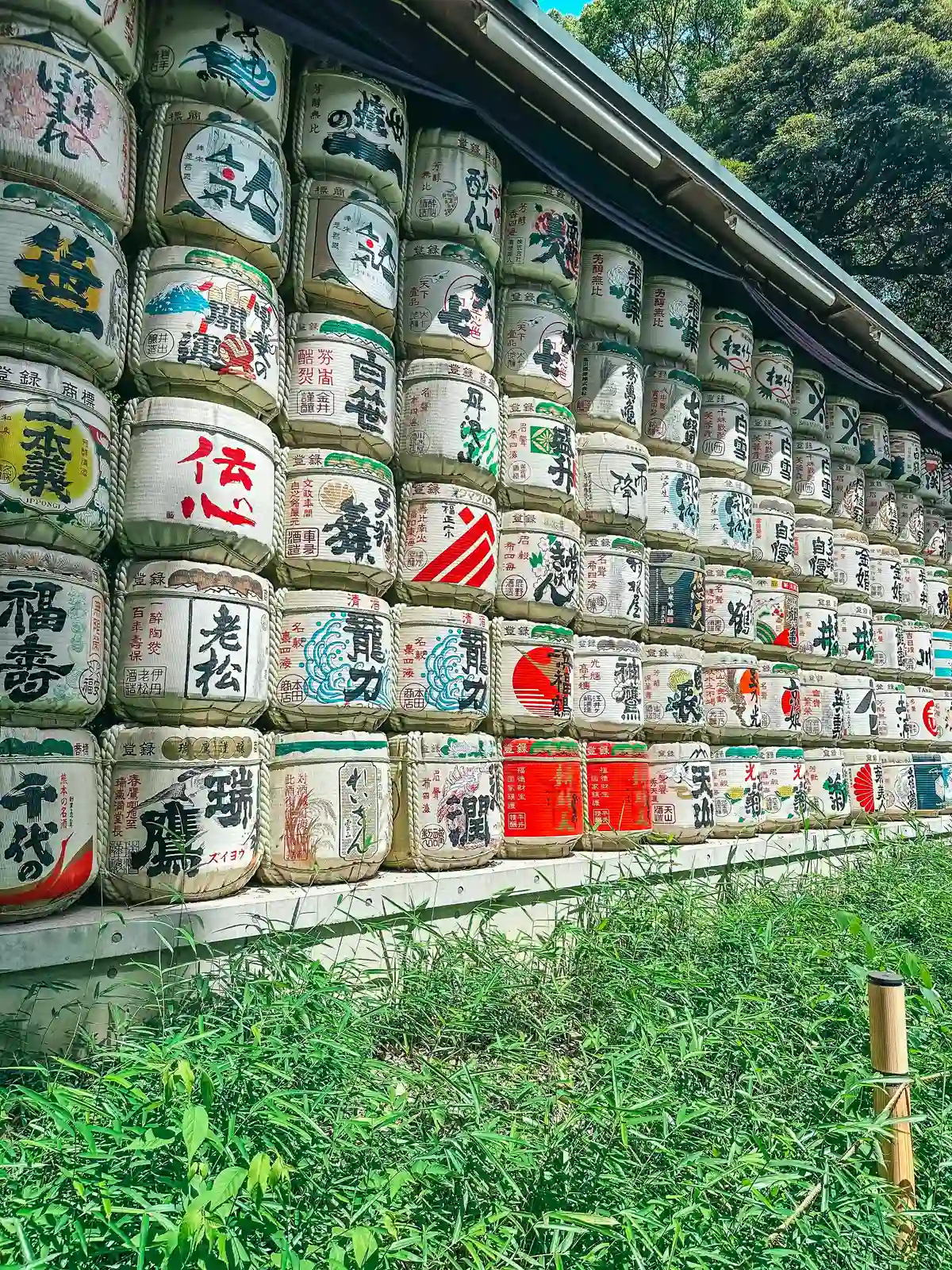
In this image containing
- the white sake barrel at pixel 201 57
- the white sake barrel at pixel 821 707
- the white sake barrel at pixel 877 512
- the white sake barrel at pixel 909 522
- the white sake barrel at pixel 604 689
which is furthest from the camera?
the white sake barrel at pixel 909 522

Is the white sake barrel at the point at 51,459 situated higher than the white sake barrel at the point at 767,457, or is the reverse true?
the white sake barrel at the point at 767,457

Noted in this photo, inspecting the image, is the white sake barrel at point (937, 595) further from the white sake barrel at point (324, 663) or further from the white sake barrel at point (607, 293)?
the white sake barrel at point (324, 663)

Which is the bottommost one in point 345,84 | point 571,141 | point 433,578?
point 433,578

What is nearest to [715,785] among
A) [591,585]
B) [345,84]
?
[591,585]

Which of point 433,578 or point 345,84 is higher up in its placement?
point 345,84

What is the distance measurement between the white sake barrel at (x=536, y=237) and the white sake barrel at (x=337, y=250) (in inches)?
33.5

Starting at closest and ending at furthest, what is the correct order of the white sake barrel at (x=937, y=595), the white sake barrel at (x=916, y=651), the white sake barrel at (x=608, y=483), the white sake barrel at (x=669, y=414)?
the white sake barrel at (x=608, y=483) → the white sake barrel at (x=669, y=414) → the white sake barrel at (x=916, y=651) → the white sake barrel at (x=937, y=595)

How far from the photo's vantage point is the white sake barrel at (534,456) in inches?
164

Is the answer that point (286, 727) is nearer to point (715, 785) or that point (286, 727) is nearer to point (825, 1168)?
point (825, 1168)

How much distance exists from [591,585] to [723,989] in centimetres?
202

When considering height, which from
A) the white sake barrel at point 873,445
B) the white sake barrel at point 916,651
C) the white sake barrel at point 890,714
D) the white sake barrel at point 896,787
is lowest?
the white sake barrel at point 896,787

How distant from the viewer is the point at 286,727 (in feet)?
10.9

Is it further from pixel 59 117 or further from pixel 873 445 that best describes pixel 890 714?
→ pixel 59 117

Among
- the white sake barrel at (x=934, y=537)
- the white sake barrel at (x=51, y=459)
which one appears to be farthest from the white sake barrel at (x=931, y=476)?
the white sake barrel at (x=51, y=459)
